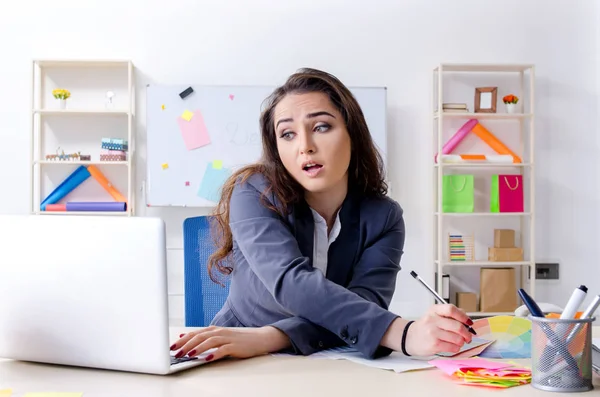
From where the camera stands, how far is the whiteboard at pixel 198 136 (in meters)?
3.92

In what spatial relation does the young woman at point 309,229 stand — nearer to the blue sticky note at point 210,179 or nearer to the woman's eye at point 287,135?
the woman's eye at point 287,135

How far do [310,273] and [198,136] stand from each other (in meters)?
2.83

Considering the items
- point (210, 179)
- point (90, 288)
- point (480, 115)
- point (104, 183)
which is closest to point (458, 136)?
point (480, 115)

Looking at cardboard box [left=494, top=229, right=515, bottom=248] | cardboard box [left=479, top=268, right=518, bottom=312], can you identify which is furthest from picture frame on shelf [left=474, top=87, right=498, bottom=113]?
cardboard box [left=479, top=268, right=518, bottom=312]

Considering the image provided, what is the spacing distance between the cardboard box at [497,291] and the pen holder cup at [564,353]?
3.19 metres

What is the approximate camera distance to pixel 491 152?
165 inches

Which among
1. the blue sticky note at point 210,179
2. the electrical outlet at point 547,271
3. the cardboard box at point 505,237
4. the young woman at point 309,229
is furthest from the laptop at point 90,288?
the electrical outlet at point 547,271

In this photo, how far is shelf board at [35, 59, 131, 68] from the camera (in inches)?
151

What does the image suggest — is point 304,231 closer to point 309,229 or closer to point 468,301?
point 309,229

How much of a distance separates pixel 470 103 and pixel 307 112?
2.98 metres

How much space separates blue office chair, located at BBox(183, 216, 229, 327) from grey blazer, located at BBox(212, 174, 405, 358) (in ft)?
0.86

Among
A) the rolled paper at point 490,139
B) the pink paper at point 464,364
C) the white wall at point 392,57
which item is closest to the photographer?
the pink paper at point 464,364

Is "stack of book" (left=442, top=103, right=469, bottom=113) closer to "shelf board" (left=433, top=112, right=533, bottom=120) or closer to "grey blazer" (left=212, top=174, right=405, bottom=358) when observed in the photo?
"shelf board" (left=433, top=112, right=533, bottom=120)

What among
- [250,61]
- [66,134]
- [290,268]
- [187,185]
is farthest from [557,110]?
[290,268]
